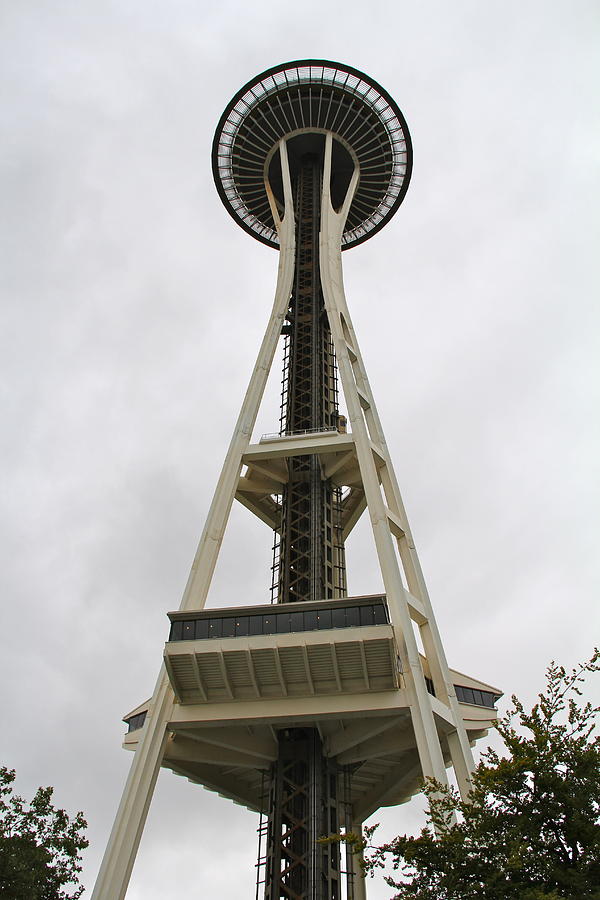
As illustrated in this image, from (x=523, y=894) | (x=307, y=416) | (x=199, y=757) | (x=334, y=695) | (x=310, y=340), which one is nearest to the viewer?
(x=523, y=894)

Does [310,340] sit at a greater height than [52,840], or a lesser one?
greater

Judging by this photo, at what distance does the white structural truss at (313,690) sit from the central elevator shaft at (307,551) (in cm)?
128

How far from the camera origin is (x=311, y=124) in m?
53.0

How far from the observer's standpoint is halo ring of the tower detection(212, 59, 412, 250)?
5225cm

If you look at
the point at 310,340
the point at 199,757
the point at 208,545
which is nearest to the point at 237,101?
the point at 310,340

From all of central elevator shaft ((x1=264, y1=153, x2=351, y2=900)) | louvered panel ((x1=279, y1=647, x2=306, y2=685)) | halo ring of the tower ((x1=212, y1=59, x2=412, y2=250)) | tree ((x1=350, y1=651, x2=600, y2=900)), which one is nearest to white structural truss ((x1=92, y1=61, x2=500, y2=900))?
louvered panel ((x1=279, y1=647, x2=306, y2=685))

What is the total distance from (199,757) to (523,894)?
1800 cm

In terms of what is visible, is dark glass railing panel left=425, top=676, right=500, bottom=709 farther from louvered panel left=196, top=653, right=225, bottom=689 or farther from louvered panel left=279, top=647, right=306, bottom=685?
louvered panel left=196, top=653, right=225, bottom=689

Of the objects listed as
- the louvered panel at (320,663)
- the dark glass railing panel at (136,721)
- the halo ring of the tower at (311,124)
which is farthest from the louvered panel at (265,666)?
the halo ring of the tower at (311,124)

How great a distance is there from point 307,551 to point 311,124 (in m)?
31.9

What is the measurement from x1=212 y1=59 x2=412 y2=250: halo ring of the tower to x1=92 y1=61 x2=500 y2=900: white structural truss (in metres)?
23.2

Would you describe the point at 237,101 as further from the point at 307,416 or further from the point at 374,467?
the point at 374,467

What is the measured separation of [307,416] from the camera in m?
44.0

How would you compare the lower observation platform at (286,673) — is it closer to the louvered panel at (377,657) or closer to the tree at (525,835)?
the louvered panel at (377,657)
